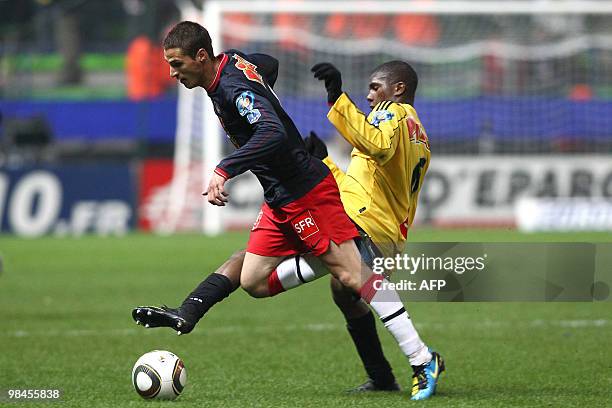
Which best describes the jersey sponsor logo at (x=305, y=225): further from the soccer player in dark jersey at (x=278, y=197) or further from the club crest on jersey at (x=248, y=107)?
the club crest on jersey at (x=248, y=107)

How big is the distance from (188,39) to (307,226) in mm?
1135

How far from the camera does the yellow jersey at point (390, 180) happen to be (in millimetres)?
6141

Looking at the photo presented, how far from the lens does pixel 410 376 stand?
7152mm

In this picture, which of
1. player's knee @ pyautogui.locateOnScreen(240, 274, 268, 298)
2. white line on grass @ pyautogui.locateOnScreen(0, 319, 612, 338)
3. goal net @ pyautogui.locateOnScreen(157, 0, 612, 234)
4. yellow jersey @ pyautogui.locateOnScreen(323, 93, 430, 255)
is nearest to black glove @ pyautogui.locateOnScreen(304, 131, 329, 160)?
yellow jersey @ pyautogui.locateOnScreen(323, 93, 430, 255)

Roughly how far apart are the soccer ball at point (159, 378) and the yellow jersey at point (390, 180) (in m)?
1.26

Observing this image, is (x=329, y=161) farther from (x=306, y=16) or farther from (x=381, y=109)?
(x=306, y=16)

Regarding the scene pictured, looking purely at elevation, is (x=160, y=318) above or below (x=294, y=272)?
below

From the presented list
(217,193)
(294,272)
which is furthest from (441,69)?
(217,193)

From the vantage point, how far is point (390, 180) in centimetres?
640

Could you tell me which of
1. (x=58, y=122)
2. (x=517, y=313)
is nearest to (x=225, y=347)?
(x=517, y=313)

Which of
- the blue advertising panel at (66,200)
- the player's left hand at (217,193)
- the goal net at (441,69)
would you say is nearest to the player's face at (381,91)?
the player's left hand at (217,193)

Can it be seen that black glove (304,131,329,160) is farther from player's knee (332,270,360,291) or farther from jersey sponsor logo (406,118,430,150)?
player's knee (332,270,360,291)

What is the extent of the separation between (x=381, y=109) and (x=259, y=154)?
77 cm

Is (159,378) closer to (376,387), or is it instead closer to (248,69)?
(376,387)
